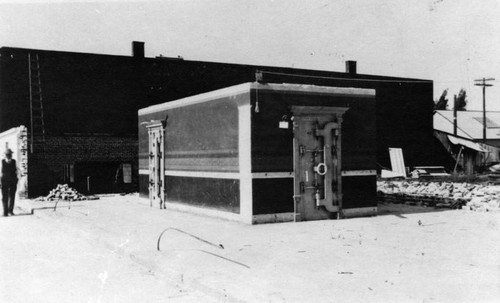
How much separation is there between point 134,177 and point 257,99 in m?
16.6

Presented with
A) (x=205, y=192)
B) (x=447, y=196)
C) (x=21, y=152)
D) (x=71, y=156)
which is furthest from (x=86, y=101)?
(x=447, y=196)

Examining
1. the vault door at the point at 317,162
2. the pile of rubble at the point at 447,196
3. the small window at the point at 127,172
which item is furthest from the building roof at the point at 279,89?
the small window at the point at 127,172

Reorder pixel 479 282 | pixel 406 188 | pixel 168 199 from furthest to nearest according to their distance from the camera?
pixel 406 188 < pixel 168 199 < pixel 479 282

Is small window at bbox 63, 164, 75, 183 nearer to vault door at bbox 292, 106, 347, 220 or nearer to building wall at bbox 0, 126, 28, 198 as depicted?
building wall at bbox 0, 126, 28, 198

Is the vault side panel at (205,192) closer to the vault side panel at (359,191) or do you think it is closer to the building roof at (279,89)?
the building roof at (279,89)

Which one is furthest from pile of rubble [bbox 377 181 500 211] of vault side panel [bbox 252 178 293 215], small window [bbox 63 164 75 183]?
small window [bbox 63 164 75 183]

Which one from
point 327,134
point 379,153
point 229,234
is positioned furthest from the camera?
point 379,153

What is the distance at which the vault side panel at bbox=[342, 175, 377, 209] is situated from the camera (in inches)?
577

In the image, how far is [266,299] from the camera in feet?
20.5

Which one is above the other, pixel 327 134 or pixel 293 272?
pixel 327 134

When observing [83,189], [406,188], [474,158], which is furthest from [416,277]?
[474,158]

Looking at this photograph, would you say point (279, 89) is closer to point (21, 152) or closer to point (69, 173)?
point (21, 152)

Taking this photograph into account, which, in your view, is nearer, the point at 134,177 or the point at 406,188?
the point at 406,188

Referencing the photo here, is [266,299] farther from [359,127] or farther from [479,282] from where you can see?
[359,127]
